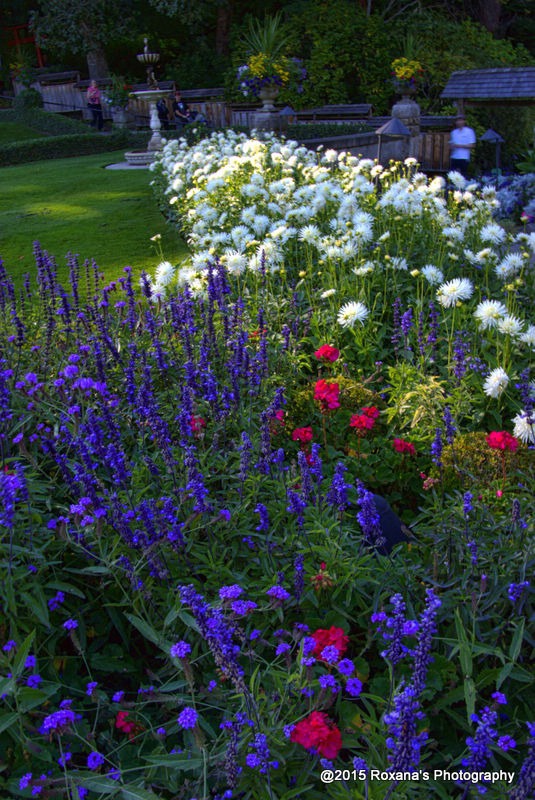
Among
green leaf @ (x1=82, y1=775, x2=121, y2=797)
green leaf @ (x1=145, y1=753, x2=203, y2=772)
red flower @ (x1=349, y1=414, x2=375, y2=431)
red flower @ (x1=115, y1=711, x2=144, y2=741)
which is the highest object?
green leaf @ (x1=145, y1=753, x2=203, y2=772)

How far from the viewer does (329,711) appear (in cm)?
212

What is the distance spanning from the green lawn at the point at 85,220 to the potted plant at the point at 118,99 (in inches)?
331

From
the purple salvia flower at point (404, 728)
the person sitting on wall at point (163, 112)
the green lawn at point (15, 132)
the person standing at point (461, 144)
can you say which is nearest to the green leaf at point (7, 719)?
the purple salvia flower at point (404, 728)

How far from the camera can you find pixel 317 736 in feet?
5.51

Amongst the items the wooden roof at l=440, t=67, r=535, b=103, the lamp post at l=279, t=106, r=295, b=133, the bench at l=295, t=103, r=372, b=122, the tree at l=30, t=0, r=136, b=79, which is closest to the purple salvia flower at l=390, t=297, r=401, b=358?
the wooden roof at l=440, t=67, r=535, b=103

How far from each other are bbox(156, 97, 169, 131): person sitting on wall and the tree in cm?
575

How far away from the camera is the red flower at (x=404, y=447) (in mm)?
3566

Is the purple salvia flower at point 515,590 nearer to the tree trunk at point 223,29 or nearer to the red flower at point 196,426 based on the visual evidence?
the red flower at point 196,426

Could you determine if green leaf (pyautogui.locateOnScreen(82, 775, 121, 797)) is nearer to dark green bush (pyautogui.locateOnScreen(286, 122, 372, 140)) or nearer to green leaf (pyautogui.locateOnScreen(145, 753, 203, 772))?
green leaf (pyautogui.locateOnScreen(145, 753, 203, 772))

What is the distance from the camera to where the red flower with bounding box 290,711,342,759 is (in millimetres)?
1683

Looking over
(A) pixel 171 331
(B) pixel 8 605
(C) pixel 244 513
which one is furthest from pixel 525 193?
(B) pixel 8 605

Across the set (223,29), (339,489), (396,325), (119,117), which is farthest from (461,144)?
(223,29)

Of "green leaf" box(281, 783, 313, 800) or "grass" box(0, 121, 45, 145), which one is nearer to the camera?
"green leaf" box(281, 783, 313, 800)

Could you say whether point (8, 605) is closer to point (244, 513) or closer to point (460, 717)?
point (244, 513)
